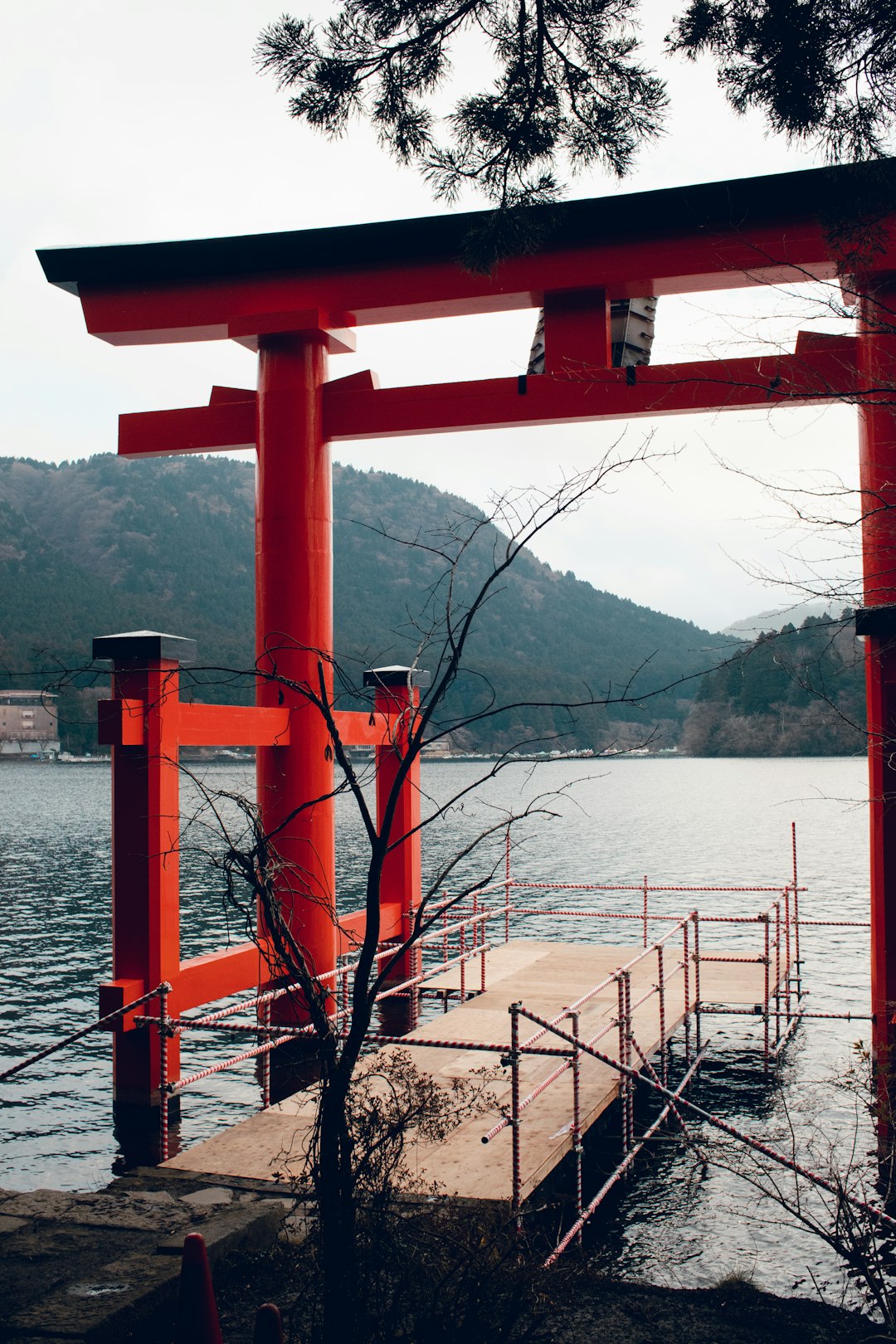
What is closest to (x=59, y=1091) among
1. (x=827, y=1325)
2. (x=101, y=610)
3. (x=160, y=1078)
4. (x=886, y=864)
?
(x=160, y=1078)

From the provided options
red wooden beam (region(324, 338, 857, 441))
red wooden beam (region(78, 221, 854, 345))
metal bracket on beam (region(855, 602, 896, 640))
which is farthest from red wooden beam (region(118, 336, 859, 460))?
metal bracket on beam (region(855, 602, 896, 640))

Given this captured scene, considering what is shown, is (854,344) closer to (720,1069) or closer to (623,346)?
(623,346)

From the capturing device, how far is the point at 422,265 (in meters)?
10.3

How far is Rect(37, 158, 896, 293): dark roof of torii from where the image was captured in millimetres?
9359

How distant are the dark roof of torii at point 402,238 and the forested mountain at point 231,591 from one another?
3616 cm

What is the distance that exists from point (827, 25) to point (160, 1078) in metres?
7.82

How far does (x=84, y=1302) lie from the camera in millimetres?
4480

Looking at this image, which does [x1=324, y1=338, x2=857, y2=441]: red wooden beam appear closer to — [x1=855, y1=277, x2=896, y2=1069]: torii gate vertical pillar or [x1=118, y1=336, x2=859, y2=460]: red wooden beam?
[x1=118, y1=336, x2=859, y2=460]: red wooden beam

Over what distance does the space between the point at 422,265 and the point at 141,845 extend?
5.77m

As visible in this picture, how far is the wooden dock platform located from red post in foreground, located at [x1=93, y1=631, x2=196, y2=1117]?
129cm

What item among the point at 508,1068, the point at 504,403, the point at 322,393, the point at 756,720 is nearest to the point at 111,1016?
the point at 508,1068

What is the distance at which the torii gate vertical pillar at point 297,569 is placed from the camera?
10422 mm

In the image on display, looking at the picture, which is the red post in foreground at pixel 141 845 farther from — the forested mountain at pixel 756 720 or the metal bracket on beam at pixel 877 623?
the forested mountain at pixel 756 720

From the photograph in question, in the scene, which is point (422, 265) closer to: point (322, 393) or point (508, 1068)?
point (322, 393)
